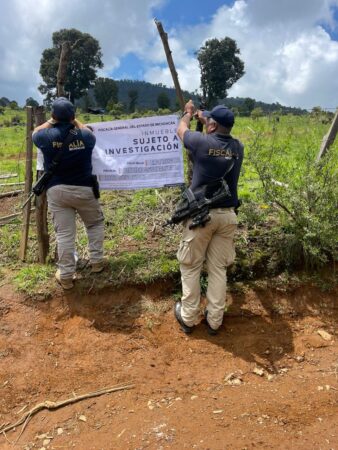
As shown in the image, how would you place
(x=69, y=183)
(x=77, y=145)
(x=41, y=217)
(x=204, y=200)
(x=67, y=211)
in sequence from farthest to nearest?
(x=41, y=217)
(x=67, y=211)
(x=69, y=183)
(x=77, y=145)
(x=204, y=200)

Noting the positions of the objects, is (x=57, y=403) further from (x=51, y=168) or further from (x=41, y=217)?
(x=51, y=168)

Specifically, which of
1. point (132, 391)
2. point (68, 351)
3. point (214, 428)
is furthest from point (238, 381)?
point (68, 351)

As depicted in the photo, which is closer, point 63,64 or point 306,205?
point 306,205

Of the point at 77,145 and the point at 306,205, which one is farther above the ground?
the point at 77,145

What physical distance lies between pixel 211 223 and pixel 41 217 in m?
2.35

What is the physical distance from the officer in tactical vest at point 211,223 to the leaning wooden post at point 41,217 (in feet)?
5.97

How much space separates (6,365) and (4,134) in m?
23.3

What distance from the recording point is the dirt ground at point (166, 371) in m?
3.35

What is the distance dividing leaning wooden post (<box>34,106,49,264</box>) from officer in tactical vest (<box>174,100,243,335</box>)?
1.82 m

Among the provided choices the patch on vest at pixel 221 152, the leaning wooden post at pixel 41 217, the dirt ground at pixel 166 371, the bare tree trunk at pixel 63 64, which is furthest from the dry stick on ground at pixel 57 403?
the bare tree trunk at pixel 63 64

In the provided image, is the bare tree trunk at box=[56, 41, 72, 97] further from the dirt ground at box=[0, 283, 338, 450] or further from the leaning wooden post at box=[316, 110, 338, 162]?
the leaning wooden post at box=[316, 110, 338, 162]

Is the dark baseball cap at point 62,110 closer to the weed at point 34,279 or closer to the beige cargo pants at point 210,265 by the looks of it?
the beige cargo pants at point 210,265

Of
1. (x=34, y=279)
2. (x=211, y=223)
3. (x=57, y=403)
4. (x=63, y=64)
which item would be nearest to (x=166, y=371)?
(x=57, y=403)

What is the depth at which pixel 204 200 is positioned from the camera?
4113mm
